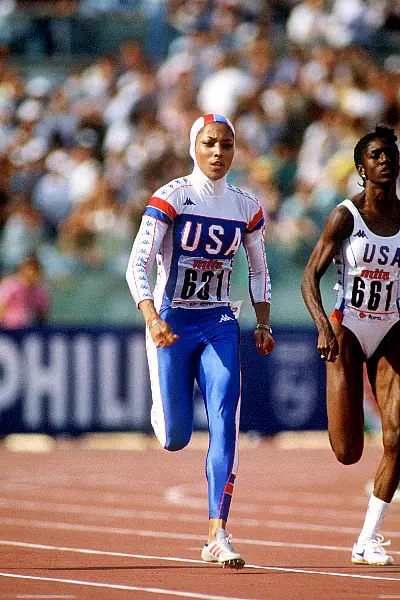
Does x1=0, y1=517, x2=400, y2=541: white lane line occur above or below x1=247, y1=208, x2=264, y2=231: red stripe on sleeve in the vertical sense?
below

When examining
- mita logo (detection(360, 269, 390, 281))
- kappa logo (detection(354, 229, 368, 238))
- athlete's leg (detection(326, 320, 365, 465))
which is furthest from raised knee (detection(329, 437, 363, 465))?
kappa logo (detection(354, 229, 368, 238))

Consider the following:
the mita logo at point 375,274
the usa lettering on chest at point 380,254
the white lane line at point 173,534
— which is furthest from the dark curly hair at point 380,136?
the white lane line at point 173,534

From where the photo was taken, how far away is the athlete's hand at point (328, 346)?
8000 millimetres

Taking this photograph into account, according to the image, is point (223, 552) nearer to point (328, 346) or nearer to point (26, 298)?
point (328, 346)

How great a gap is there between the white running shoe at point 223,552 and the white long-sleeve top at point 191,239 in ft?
4.68

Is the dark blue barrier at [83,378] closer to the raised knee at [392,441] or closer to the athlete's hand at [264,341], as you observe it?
the athlete's hand at [264,341]

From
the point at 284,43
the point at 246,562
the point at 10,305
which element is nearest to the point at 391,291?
the point at 246,562

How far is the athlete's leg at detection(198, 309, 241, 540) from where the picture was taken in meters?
7.88

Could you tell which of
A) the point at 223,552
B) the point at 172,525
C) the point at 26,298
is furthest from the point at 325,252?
the point at 26,298

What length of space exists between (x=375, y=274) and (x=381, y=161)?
2.29 ft

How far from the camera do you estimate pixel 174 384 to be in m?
8.16

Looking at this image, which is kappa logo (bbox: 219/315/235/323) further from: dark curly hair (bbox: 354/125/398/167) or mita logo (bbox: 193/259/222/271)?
dark curly hair (bbox: 354/125/398/167)

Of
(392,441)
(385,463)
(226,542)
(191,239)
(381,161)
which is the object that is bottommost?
(226,542)

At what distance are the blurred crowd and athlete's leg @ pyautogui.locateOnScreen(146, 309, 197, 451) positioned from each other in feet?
31.0
